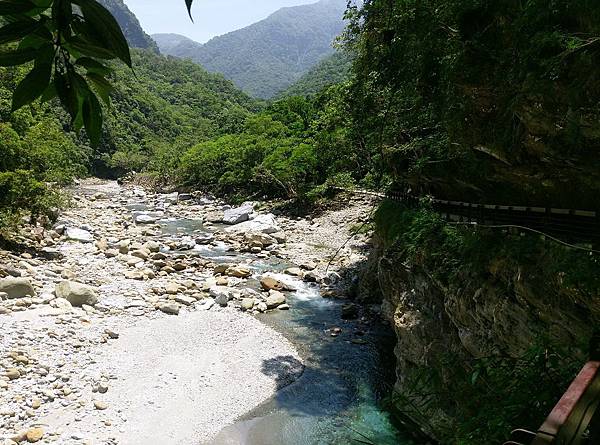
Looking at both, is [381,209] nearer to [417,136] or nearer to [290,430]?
[417,136]

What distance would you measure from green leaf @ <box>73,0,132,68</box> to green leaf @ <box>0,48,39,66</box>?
0.12 m

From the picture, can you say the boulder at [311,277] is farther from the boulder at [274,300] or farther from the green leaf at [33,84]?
the green leaf at [33,84]

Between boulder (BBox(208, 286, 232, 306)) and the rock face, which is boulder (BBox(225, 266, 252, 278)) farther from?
the rock face

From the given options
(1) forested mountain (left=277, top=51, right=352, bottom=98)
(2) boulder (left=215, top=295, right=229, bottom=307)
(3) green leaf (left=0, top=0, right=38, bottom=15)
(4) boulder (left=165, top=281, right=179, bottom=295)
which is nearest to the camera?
(3) green leaf (left=0, top=0, right=38, bottom=15)

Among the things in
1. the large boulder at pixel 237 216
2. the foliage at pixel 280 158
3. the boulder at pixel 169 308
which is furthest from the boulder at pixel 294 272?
the large boulder at pixel 237 216

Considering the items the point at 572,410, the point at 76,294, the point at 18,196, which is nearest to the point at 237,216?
the point at 18,196

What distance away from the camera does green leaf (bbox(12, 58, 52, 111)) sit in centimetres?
75

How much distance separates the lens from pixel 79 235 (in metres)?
19.4

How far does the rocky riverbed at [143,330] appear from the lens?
7.44 metres

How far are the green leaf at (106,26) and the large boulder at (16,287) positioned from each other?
12.6 metres

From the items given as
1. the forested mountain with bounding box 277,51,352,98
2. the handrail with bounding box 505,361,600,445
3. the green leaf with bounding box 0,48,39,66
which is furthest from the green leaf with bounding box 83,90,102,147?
the forested mountain with bounding box 277,51,352,98

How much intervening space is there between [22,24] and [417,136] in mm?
9473

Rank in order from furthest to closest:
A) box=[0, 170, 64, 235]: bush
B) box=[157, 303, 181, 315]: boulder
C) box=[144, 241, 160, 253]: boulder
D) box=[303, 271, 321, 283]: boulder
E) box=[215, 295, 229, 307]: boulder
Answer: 1. box=[144, 241, 160, 253]: boulder
2. box=[303, 271, 321, 283]: boulder
3. box=[215, 295, 229, 307]: boulder
4. box=[0, 170, 64, 235]: bush
5. box=[157, 303, 181, 315]: boulder

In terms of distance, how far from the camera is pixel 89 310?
11.4 m
